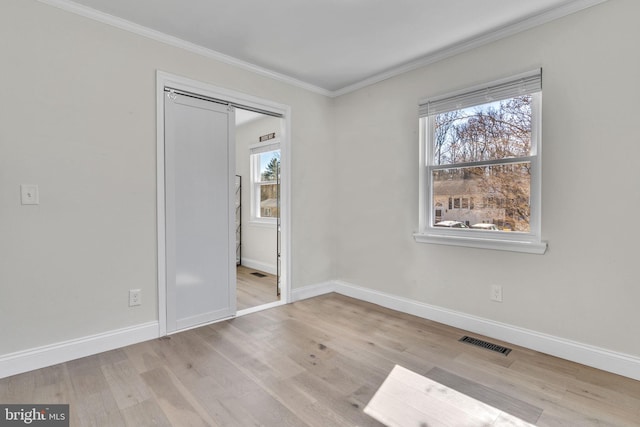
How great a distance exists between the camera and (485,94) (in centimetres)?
271

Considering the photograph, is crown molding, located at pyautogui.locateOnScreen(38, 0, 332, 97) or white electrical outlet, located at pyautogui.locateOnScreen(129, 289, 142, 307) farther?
white electrical outlet, located at pyautogui.locateOnScreen(129, 289, 142, 307)

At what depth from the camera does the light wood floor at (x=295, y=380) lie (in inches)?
68.6

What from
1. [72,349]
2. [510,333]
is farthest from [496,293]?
[72,349]

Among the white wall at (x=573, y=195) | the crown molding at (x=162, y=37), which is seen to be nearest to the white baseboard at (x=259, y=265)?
the white wall at (x=573, y=195)

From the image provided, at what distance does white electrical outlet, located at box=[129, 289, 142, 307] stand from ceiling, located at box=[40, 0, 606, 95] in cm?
205

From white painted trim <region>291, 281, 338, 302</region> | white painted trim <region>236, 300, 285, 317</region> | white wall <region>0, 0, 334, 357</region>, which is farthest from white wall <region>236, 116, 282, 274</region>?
white wall <region>0, 0, 334, 357</region>

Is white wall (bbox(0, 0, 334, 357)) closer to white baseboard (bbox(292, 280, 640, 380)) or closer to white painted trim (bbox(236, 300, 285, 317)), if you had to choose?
white painted trim (bbox(236, 300, 285, 317))

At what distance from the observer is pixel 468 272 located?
2.88 metres

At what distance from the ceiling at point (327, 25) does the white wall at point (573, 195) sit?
0.19 metres

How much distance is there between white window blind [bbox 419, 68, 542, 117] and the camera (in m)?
2.46

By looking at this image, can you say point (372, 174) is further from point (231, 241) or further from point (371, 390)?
point (371, 390)

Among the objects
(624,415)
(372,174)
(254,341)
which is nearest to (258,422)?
(254,341)

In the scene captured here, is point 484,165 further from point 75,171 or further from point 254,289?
point 75,171

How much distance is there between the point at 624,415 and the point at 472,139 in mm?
2099
